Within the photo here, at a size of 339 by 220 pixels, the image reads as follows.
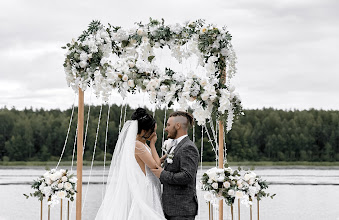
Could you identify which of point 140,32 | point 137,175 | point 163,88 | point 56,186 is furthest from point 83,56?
point 137,175

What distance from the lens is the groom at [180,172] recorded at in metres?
4.56

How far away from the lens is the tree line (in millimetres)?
43906

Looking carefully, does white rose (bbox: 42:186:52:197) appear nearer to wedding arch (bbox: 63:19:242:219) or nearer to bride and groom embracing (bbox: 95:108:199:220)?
wedding arch (bbox: 63:19:242:219)

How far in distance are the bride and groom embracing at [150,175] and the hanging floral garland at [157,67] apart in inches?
33.2

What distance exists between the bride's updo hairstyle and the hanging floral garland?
0.74m

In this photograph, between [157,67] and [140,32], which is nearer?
[157,67]

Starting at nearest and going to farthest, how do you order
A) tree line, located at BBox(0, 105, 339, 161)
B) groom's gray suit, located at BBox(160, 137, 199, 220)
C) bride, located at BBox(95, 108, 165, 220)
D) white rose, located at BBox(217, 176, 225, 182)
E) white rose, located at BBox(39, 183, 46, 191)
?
1. groom's gray suit, located at BBox(160, 137, 199, 220)
2. bride, located at BBox(95, 108, 165, 220)
3. white rose, located at BBox(217, 176, 225, 182)
4. white rose, located at BBox(39, 183, 46, 191)
5. tree line, located at BBox(0, 105, 339, 161)

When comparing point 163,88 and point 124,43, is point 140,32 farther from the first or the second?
point 163,88

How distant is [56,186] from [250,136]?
38.8m

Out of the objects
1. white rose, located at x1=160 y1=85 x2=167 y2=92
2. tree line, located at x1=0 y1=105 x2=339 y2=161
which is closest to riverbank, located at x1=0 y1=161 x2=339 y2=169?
tree line, located at x1=0 y1=105 x2=339 y2=161

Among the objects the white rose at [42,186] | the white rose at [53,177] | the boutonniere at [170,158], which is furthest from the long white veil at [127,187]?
the white rose at [42,186]

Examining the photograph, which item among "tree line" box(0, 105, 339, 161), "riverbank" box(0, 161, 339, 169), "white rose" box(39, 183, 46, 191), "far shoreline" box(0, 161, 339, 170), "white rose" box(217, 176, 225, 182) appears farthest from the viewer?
"far shoreline" box(0, 161, 339, 170)

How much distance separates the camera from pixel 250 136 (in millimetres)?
43938

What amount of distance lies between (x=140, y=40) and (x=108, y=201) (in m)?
2.20
